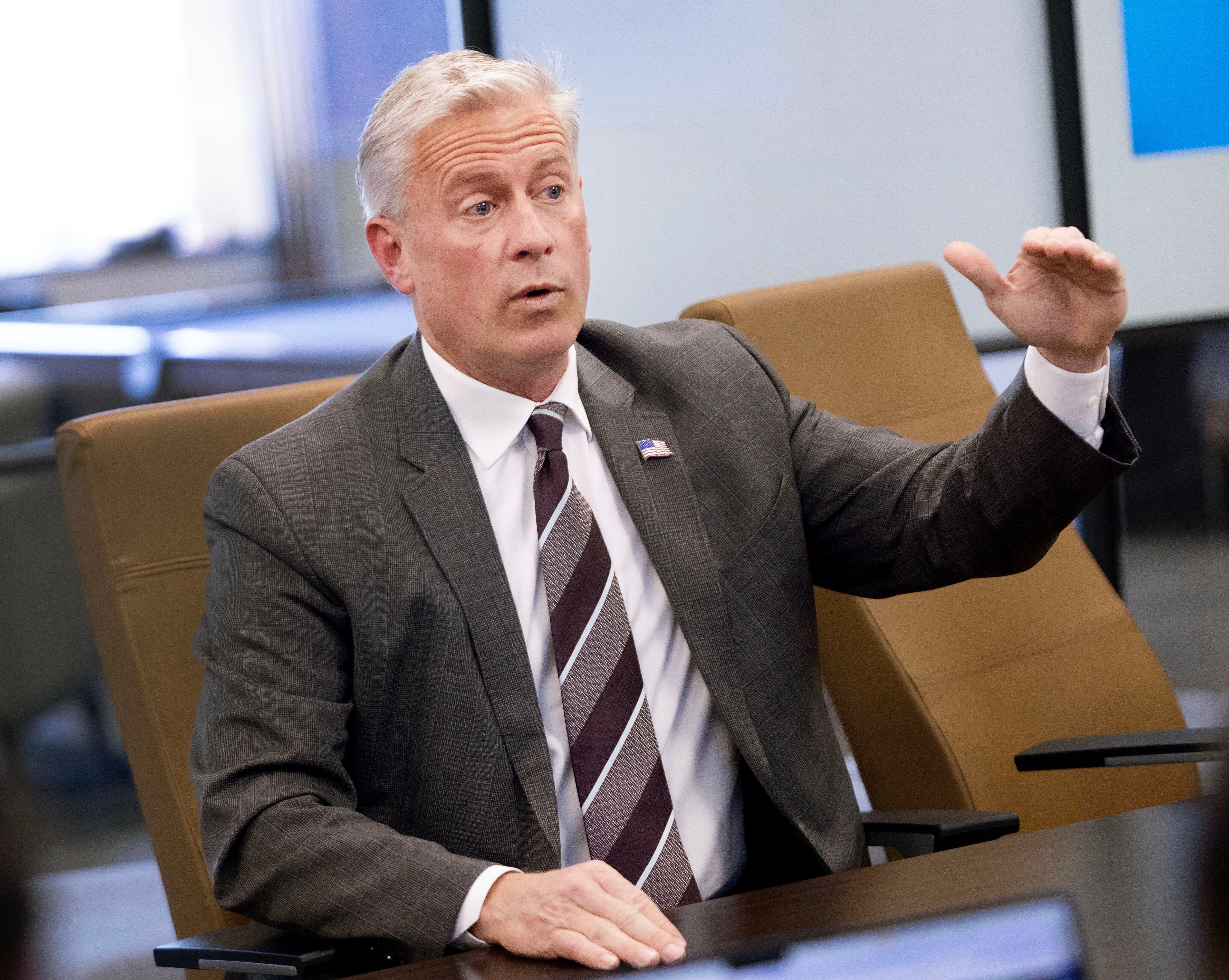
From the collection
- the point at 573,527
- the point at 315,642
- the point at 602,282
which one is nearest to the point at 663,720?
the point at 573,527

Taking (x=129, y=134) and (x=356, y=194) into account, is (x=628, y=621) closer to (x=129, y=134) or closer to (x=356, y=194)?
(x=356, y=194)

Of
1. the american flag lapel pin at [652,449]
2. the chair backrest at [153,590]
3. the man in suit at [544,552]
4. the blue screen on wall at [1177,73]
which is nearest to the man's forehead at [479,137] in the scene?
the man in suit at [544,552]

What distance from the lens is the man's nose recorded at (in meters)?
1.41

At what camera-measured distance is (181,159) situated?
267 centimetres

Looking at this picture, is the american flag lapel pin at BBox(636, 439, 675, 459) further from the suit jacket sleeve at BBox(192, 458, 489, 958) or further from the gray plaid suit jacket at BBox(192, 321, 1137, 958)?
the suit jacket sleeve at BBox(192, 458, 489, 958)

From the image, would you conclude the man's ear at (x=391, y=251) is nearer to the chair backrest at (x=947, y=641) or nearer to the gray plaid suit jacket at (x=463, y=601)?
the gray plaid suit jacket at (x=463, y=601)

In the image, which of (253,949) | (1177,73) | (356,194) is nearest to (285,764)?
(253,949)

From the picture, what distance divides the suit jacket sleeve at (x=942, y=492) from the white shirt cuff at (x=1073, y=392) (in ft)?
0.03

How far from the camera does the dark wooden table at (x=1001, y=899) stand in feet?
2.61

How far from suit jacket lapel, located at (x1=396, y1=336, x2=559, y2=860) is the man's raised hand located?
0.56m

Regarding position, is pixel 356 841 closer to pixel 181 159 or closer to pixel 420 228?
pixel 420 228

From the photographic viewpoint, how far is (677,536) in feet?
4.61

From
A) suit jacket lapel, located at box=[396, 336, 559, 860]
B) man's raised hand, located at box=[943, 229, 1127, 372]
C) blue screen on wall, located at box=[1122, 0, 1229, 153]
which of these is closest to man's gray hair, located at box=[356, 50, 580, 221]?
suit jacket lapel, located at box=[396, 336, 559, 860]

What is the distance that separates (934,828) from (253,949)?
701 millimetres
